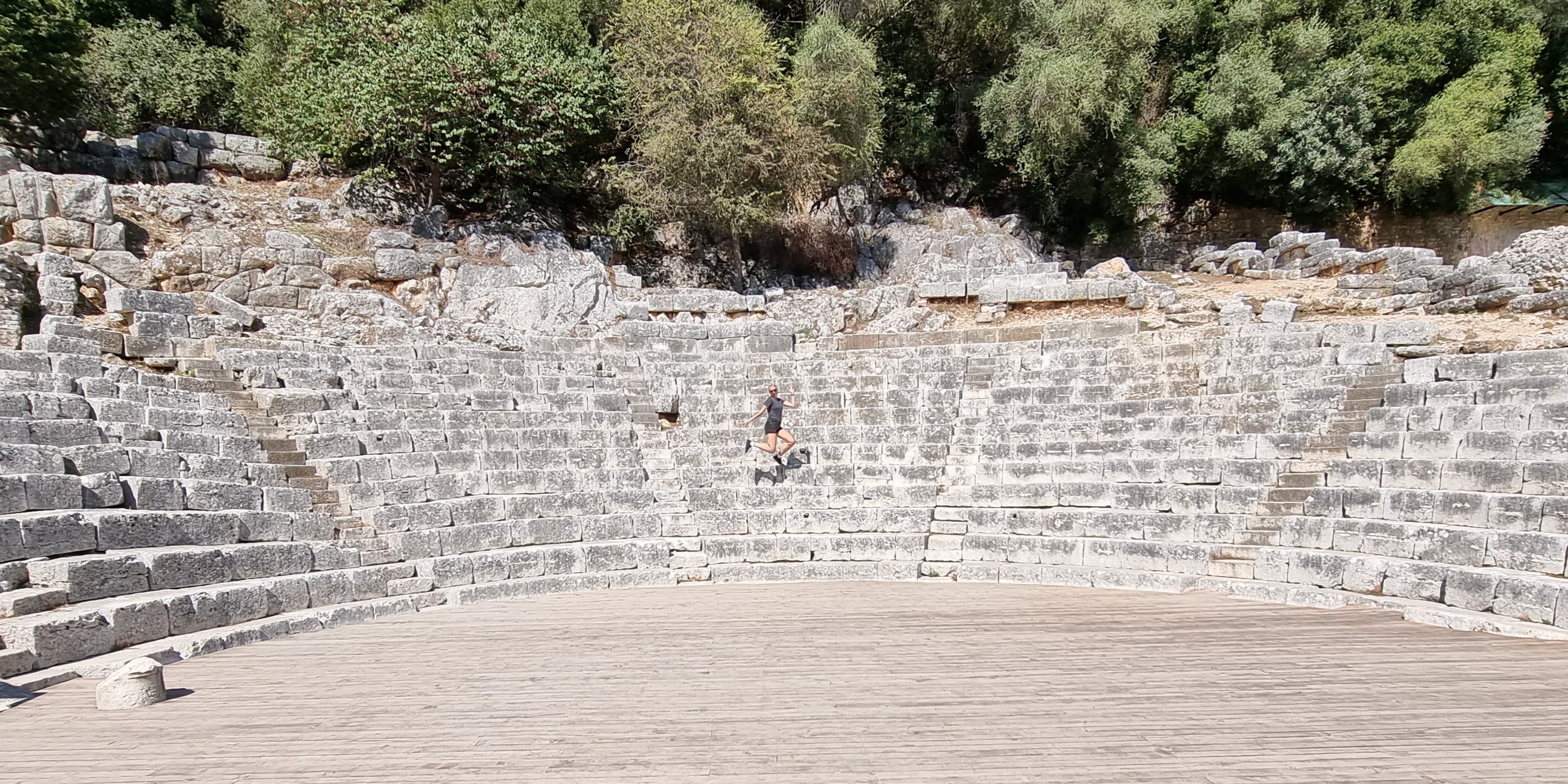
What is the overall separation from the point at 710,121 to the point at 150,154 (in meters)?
11.6

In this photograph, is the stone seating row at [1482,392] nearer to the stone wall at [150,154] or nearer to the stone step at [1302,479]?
the stone step at [1302,479]

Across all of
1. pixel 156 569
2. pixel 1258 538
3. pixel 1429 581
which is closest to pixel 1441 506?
pixel 1429 581

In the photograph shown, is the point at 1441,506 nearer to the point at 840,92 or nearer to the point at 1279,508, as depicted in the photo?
the point at 1279,508

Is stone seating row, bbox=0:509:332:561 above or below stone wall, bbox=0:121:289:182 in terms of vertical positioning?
below

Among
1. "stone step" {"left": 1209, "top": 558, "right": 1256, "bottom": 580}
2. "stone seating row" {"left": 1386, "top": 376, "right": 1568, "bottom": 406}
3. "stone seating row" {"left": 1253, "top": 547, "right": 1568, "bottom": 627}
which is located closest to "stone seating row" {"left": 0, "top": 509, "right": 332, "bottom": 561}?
"stone step" {"left": 1209, "top": 558, "right": 1256, "bottom": 580}

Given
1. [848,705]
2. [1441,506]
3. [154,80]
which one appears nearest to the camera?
[848,705]

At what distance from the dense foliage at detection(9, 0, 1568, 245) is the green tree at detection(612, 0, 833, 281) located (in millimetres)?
66

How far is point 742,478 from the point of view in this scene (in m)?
9.41

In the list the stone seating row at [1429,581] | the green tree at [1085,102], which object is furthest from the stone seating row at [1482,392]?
the green tree at [1085,102]

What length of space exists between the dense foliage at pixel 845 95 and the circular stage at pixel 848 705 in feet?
37.8

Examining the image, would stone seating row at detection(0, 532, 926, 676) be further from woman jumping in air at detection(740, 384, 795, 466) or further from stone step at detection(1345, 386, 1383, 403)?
stone step at detection(1345, 386, 1383, 403)

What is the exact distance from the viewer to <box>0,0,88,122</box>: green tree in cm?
1211

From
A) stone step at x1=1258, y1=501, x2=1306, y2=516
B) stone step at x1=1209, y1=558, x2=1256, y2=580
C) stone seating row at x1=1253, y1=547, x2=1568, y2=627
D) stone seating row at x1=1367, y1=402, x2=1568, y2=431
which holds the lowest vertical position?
stone step at x1=1209, y1=558, x2=1256, y2=580

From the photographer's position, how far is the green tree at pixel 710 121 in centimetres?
1515
